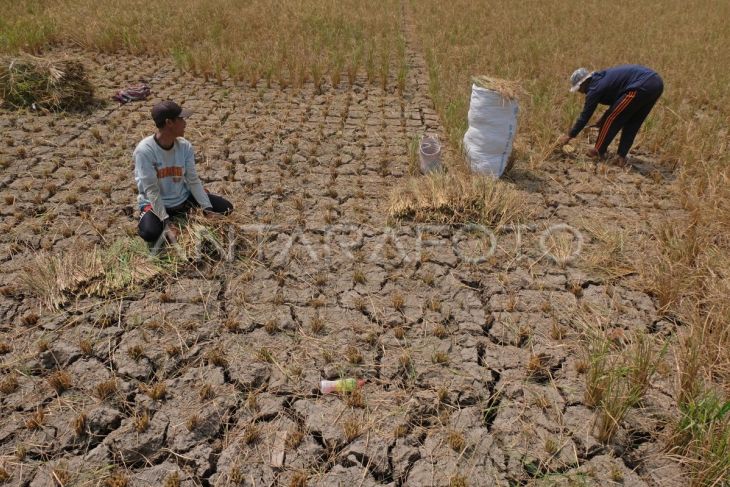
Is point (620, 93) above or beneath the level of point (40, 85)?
above

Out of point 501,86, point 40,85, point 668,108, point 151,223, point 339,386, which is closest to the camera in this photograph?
point 339,386

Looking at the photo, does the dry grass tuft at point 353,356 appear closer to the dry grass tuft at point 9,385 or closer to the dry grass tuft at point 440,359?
the dry grass tuft at point 440,359

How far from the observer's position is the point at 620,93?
193 inches

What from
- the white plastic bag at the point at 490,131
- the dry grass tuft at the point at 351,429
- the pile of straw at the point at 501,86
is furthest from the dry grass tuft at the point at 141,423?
the pile of straw at the point at 501,86

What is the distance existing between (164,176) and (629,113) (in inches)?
175

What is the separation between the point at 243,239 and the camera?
3891mm

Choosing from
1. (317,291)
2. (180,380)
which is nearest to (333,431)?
(180,380)

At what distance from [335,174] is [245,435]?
9.79ft

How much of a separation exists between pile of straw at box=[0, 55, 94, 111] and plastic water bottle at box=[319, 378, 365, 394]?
17.9 feet

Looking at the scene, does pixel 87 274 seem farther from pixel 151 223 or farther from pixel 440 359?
pixel 440 359

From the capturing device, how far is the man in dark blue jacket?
15.7ft

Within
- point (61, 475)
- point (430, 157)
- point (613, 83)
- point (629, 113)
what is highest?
point (613, 83)

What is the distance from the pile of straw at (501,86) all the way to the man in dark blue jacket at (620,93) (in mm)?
742

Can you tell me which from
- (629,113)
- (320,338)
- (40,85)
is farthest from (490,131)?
(40,85)
